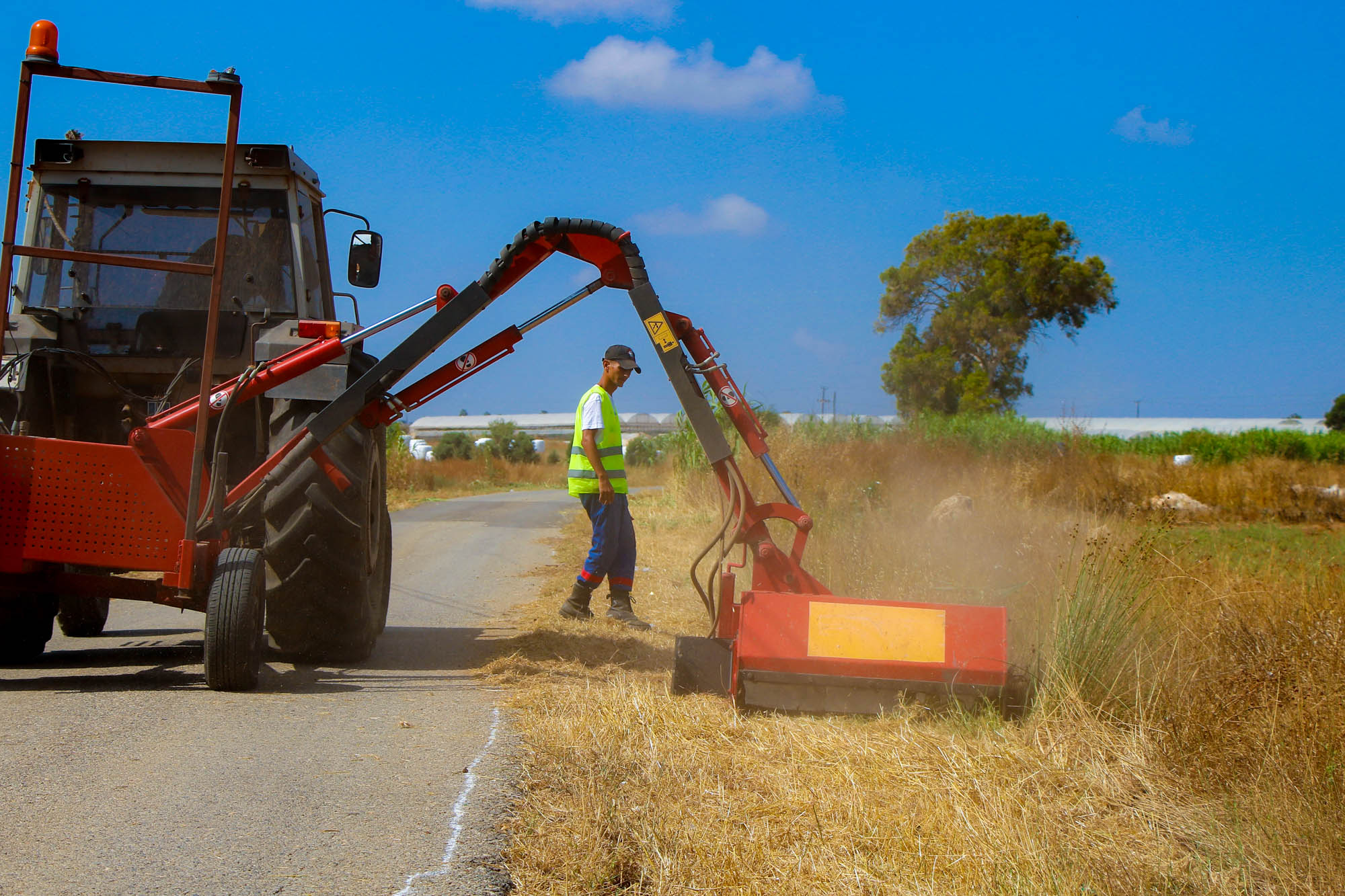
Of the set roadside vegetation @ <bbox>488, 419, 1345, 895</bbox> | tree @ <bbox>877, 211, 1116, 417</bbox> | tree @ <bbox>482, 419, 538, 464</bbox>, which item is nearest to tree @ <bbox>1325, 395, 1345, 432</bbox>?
tree @ <bbox>877, 211, 1116, 417</bbox>

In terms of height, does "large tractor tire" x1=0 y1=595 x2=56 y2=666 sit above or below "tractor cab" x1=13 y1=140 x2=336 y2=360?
below

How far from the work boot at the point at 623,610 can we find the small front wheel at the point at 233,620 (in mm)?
2938

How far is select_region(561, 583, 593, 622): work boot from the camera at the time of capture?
817 centimetres

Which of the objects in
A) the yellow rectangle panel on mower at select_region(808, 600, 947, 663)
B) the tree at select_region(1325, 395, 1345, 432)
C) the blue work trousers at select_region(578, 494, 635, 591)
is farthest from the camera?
the tree at select_region(1325, 395, 1345, 432)

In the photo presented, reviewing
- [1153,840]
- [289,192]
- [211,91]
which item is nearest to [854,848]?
[1153,840]

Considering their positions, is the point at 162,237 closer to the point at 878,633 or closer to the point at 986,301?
the point at 878,633

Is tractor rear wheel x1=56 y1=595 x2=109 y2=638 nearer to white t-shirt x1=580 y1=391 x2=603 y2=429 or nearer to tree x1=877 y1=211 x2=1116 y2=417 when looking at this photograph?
white t-shirt x1=580 y1=391 x2=603 y2=429

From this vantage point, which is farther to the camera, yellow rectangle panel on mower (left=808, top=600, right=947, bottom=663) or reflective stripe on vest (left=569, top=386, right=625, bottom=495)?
reflective stripe on vest (left=569, top=386, right=625, bottom=495)

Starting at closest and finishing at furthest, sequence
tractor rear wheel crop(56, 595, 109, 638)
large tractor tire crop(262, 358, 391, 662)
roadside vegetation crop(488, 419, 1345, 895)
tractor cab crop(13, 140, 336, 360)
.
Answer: roadside vegetation crop(488, 419, 1345, 895), large tractor tire crop(262, 358, 391, 662), tractor cab crop(13, 140, 336, 360), tractor rear wheel crop(56, 595, 109, 638)

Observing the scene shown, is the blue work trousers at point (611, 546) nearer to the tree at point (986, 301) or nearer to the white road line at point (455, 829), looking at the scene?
the white road line at point (455, 829)

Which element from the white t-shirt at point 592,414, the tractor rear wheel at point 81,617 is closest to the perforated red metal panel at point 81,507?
the tractor rear wheel at point 81,617

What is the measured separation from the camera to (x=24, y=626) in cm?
633

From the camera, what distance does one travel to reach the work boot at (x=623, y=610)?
8.12 meters

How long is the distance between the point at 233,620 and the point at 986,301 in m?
35.0
